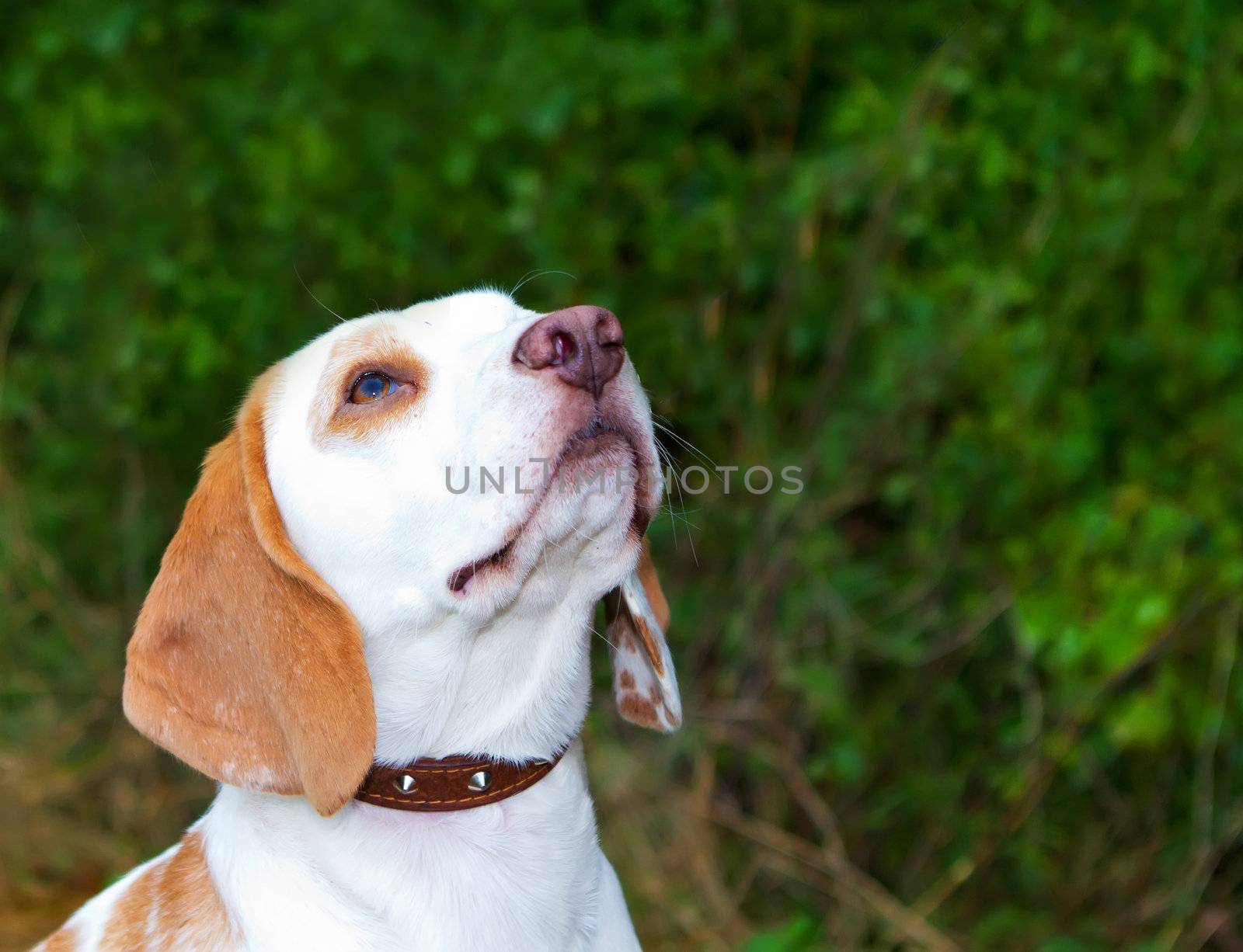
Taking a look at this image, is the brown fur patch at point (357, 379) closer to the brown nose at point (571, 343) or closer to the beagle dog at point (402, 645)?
the beagle dog at point (402, 645)

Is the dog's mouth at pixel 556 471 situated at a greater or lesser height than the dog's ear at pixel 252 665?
greater

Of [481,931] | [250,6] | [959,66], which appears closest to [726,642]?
[959,66]

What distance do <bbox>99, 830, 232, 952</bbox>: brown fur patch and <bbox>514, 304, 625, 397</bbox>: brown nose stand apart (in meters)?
1.06

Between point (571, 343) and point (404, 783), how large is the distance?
2.64ft

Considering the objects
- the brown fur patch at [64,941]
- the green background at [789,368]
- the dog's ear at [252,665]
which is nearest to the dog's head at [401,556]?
the dog's ear at [252,665]

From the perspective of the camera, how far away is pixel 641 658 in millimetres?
2709

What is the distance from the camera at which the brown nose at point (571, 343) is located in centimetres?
219

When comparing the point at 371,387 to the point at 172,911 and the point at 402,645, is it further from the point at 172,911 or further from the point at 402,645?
the point at 172,911

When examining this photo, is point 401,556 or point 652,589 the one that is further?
point 652,589

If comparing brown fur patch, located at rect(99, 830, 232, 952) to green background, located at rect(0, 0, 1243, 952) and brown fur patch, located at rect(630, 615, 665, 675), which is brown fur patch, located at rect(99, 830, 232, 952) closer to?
brown fur patch, located at rect(630, 615, 665, 675)

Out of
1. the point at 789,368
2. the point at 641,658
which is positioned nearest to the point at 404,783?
the point at 641,658

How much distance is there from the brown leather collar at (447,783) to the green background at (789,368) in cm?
170

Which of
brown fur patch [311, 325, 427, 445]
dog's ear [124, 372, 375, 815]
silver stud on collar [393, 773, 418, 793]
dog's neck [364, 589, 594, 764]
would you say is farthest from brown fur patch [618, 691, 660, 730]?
brown fur patch [311, 325, 427, 445]

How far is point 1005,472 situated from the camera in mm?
4148
